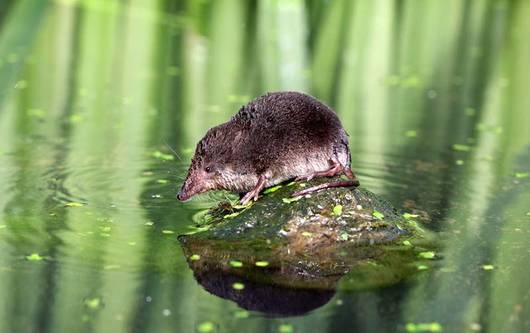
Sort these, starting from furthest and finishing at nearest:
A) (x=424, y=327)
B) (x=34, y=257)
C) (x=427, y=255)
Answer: (x=427, y=255)
(x=34, y=257)
(x=424, y=327)

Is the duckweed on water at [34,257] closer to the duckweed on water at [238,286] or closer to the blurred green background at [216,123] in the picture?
the blurred green background at [216,123]

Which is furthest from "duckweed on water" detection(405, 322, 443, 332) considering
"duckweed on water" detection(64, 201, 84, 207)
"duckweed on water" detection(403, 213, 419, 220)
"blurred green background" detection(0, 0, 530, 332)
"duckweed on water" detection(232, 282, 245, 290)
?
"duckweed on water" detection(64, 201, 84, 207)

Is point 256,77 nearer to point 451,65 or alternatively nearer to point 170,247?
point 451,65

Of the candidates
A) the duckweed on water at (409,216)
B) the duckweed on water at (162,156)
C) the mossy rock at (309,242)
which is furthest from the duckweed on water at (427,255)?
the duckweed on water at (162,156)

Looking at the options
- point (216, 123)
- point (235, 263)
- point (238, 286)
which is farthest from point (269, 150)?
point (216, 123)

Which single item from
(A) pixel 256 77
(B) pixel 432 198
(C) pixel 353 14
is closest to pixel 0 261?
(B) pixel 432 198

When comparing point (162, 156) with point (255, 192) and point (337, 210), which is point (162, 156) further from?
point (337, 210)

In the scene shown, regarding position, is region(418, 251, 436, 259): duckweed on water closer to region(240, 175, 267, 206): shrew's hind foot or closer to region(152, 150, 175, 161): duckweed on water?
region(240, 175, 267, 206): shrew's hind foot
